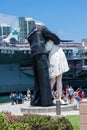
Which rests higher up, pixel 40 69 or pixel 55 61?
pixel 55 61

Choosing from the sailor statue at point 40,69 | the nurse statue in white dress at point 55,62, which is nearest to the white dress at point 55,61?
the nurse statue in white dress at point 55,62

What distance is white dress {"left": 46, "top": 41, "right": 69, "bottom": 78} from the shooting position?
2141 cm

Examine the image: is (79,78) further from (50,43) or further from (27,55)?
(50,43)

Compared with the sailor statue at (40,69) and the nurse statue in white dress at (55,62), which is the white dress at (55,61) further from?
the sailor statue at (40,69)

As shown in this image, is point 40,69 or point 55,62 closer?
point 40,69

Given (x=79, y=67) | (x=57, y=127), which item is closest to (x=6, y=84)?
(x=79, y=67)

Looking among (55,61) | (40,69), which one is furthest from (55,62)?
(40,69)

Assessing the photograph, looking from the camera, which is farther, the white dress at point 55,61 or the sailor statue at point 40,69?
the white dress at point 55,61

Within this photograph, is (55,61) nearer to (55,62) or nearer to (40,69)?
(55,62)

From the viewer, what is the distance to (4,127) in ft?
21.6

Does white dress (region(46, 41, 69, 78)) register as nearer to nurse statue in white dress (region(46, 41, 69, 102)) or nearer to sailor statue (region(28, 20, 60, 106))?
nurse statue in white dress (region(46, 41, 69, 102))

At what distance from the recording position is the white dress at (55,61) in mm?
21406

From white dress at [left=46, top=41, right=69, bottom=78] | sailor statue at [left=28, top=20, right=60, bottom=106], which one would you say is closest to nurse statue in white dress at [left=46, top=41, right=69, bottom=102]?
white dress at [left=46, top=41, right=69, bottom=78]

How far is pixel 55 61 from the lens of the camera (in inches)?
847
